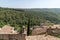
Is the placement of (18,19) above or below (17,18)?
above

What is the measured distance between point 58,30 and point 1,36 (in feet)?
19.3

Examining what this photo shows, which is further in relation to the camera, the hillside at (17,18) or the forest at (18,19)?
the hillside at (17,18)

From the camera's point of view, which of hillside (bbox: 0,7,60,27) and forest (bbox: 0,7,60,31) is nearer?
forest (bbox: 0,7,60,31)

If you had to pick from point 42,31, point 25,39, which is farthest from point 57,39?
point 42,31

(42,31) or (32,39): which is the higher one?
(32,39)

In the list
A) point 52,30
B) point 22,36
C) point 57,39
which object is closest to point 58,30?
point 52,30

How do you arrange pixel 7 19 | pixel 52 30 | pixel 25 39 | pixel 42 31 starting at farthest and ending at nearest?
pixel 7 19
pixel 42 31
pixel 52 30
pixel 25 39

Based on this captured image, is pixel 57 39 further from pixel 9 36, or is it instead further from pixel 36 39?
pixel 9 36

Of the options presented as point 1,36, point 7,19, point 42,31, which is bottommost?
point 7,19

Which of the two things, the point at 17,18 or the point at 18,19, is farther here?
the point at 17,18

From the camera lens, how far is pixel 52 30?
51.4 feet

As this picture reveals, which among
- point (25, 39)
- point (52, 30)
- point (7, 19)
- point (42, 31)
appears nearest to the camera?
point (25, 39)

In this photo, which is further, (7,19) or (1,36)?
(7,19)

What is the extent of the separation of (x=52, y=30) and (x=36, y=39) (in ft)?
13.0
